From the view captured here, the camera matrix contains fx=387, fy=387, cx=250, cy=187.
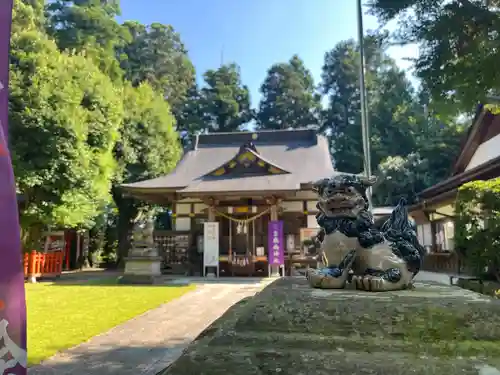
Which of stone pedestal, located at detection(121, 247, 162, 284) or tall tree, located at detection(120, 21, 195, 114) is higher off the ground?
tall tree, located at detection(120, 21, 195, 114)

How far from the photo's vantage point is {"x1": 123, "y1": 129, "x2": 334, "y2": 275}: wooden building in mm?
13898

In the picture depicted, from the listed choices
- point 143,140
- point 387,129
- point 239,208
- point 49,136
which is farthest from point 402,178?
point 49,136

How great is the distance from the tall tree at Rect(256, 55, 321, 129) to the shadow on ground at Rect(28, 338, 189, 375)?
33.8m

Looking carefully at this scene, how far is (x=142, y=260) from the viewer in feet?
40.4

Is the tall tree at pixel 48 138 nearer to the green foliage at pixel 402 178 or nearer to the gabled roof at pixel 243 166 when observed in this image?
the gabled roof at pixel 243 166

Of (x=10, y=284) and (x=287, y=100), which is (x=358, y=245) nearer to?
(x=10, y=284)

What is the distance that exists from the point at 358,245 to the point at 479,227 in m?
5.37

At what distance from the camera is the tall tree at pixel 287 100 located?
123 feet

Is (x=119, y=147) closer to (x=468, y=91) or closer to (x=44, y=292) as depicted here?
(x=44, y=292)

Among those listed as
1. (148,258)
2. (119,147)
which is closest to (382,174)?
(119,147)

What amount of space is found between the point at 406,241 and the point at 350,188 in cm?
54

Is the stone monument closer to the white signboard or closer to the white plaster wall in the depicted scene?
the white signboard

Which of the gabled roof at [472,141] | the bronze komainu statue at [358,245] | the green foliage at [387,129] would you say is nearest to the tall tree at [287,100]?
the green foliage at [387,129]

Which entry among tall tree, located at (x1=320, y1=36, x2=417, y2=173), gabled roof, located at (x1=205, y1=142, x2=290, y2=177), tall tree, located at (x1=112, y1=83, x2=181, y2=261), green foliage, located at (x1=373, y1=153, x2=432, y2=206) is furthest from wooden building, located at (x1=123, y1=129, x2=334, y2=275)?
tall tree, located at (x1=320, y1=36, x2=417, y2=173)
